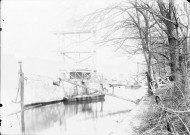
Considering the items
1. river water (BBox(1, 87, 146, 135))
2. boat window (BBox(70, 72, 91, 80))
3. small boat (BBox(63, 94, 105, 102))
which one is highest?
boat window (BBox(70, 72, 91, 80))

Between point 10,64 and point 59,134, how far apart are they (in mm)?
4500

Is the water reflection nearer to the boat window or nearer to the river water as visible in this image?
the river water

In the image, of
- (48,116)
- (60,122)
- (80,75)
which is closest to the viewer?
(60,122)

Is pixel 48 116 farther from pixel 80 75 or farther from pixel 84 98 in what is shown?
pixel 84 98

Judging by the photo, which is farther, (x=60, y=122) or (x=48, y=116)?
(x=48, y=116)

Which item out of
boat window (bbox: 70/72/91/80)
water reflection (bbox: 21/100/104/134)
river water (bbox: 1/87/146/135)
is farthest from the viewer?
boat window (bbox: 70/72/91/80)

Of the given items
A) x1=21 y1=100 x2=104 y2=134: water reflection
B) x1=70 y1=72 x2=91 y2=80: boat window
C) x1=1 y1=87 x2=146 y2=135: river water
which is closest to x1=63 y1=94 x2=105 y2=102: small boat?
x1=70 y1=72 x2=91 y2=80: boat window

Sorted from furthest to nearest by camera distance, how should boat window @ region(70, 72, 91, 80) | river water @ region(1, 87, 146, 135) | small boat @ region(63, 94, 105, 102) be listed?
small boat @ region(63, 94, 105, 102) → boat window @ region(70, 72, 91, 80) → river water @ region(1, 87, 146, 135)

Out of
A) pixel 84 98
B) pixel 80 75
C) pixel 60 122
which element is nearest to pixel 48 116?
pixel 60 122

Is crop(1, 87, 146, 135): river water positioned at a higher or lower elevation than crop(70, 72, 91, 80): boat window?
lower

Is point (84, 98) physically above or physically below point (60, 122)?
above

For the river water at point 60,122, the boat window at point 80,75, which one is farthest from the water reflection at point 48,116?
the boat window at point 80,75

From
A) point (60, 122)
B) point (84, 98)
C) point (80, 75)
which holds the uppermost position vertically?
point (80, 75)

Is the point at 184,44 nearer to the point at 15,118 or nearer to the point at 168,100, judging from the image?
the point at 168,100
